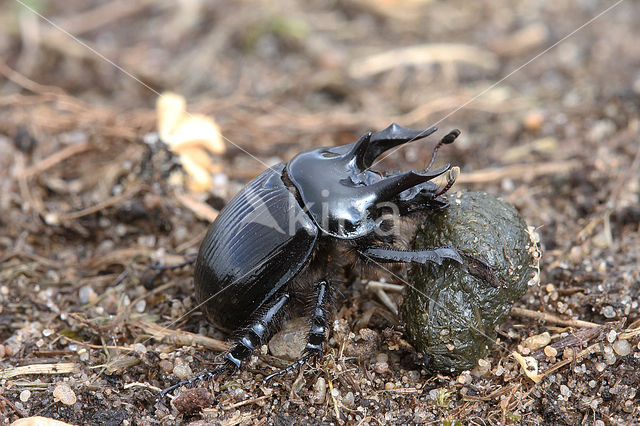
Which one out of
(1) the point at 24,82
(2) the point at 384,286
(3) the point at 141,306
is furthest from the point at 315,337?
(1) the point at 24,82

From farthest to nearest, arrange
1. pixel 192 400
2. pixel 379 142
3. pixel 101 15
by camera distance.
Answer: pixel 101 15
pixel 379 142
pixel 192 400

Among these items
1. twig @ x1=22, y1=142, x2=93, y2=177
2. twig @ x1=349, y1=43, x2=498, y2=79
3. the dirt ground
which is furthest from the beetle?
twig @ x1=349, y1=43, x2=498, y2=79

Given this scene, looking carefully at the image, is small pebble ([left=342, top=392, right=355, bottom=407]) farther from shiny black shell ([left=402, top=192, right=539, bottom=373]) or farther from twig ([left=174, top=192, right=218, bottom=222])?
twig ([left=174, top=192, right=218, bottom=222])

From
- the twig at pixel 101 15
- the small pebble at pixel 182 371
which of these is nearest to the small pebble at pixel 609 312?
the small pebble at pixel 182 371

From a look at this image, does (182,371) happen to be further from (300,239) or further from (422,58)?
(422,58)

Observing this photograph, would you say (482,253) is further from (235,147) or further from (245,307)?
(235,147)
